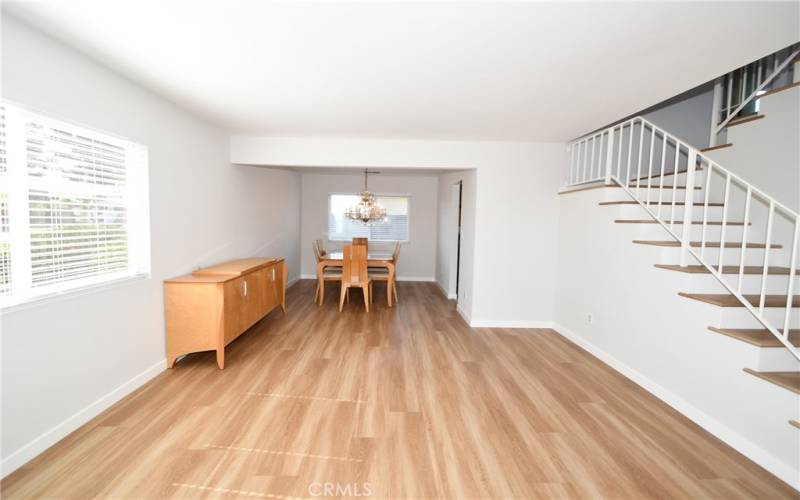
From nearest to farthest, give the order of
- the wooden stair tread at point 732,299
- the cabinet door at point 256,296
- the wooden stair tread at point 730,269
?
the wooden stair tread at point 732,299 → the wooden stair tread at point 730,269 → the cabinet door at point 256,296

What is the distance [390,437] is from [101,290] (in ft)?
7.05

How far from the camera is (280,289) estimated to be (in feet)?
15.1

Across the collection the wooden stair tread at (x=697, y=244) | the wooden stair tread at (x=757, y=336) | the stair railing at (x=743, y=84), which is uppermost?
the stair railing at (x=743, y=84)

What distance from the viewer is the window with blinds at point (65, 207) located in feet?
5.99

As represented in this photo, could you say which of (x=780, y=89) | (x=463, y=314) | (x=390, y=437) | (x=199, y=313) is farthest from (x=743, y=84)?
(x=199, y=313)

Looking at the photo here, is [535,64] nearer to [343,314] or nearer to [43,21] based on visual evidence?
[43,21]

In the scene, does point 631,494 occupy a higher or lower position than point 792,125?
lower

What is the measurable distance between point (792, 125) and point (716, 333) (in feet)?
6.15

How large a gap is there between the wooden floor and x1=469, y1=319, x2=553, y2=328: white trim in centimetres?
99

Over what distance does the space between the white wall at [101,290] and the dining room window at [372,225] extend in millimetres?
3600

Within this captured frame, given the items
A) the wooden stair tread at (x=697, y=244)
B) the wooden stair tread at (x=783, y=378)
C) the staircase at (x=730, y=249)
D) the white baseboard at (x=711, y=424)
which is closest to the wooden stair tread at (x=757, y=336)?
the staircase at (x=730, y=249)

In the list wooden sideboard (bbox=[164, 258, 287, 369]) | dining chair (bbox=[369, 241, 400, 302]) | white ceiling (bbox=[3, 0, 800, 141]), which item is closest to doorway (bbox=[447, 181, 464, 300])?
dining chair (bbox=[369, 241, 400, 302])

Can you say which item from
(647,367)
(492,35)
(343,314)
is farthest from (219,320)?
(647,367)

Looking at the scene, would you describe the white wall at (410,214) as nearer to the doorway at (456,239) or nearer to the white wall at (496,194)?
the doorway at (456,239)
